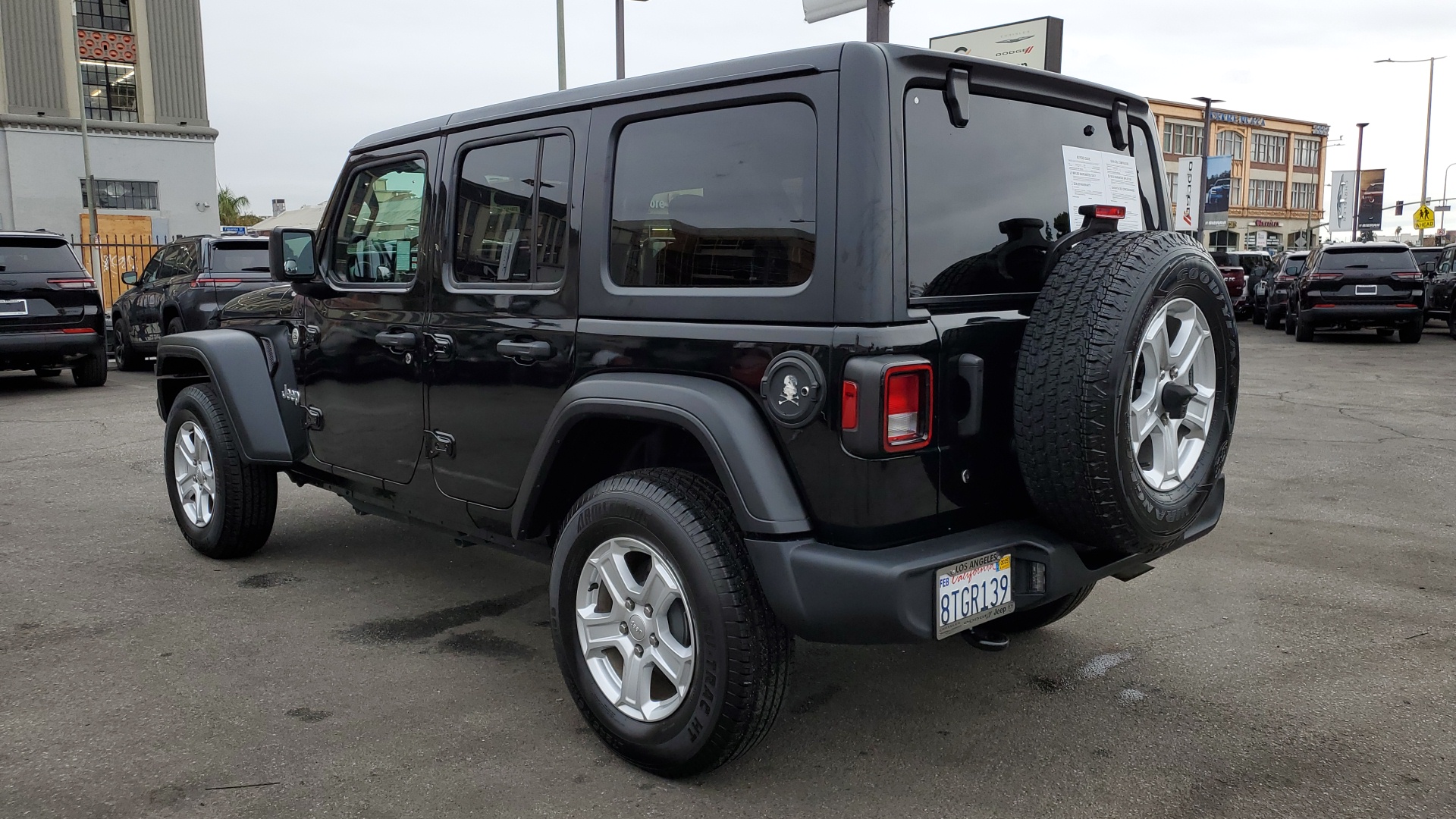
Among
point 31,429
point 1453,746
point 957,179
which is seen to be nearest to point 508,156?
point 957,179

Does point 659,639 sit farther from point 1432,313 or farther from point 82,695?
point 1432,313

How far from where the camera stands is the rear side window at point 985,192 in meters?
2.77

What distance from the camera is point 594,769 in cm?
304

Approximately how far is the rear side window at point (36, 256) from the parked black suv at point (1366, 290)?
1721cm

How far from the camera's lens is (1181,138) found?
71.9m

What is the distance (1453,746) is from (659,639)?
2348 millimetres

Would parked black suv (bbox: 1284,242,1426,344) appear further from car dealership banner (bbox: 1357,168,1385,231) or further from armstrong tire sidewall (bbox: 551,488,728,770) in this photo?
car dealership banner (bbox: 1357,168,1385,231)

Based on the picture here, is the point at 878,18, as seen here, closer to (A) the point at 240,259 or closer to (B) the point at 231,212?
(A) the point at 240,259

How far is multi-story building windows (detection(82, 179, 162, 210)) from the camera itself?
3381cm

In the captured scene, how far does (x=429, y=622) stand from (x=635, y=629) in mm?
1610

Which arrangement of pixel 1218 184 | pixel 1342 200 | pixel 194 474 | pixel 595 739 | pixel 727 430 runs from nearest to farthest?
pixel 727 430 → pixel 595 739 → pixel 194 474 → pixel 1218 184 → pixel 1342 200

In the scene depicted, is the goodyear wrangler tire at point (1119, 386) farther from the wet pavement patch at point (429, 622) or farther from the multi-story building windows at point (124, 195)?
the multi-story building windows at point (124, 195)

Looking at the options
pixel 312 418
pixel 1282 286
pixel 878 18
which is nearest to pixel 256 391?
pixel 312 418

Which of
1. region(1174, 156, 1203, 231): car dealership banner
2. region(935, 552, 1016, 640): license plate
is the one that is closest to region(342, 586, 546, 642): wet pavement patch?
region(935, 552, 1016, 640): license plate
